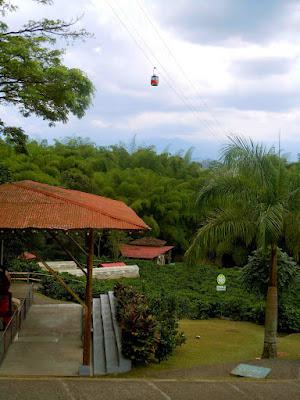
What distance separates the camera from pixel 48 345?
39.8 feet

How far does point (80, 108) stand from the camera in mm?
13969

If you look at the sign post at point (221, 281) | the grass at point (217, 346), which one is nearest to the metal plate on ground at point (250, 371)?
the grass at point (217, 346)

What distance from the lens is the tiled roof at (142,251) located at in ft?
116

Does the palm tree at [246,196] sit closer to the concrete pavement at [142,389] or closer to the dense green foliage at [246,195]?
the dense green foliage at [246,195]

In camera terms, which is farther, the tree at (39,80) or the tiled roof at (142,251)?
the tiled roof at (142,251)

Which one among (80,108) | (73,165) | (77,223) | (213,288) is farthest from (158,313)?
(73,165)

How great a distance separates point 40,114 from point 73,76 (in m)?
1.69

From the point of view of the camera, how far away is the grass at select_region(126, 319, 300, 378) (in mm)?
11164

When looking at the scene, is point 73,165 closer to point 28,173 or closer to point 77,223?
point 28,173

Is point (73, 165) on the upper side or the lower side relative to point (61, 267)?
upper

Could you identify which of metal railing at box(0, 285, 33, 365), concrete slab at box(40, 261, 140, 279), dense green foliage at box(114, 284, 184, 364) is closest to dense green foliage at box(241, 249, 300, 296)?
dense green foliage at box(114, 284, 184, 364)

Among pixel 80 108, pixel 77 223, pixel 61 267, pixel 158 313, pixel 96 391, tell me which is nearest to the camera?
pixel 96 391

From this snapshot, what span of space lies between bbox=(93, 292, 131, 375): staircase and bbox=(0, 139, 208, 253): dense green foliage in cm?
1649

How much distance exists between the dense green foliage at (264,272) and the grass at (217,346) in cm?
164
